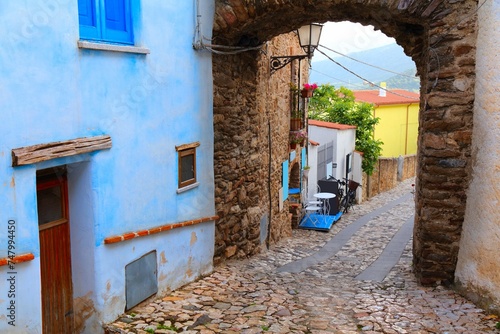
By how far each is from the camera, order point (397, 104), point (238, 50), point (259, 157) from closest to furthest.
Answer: point (238, 50) → point (259, 157) → point (397, 104)

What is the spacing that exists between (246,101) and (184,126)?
192 centimetres

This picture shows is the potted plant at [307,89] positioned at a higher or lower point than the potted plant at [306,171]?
higher

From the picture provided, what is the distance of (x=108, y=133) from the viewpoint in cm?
448

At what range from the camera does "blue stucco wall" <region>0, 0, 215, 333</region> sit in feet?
11.9

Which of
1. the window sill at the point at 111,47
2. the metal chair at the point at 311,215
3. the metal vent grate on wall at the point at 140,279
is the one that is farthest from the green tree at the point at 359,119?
the window sill at the point at 111,47

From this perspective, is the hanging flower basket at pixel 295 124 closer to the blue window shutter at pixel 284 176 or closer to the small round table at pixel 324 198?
the blue window shutter at pixel 284 176

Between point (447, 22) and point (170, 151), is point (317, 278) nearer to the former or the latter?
point (170, 151)

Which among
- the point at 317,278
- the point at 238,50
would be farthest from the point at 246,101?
the point at 317,278

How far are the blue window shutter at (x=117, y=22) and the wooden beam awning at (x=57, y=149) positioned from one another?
950 millimetres

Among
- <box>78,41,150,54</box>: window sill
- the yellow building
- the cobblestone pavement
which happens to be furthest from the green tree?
<box>78,41,150,54</box>: window sill

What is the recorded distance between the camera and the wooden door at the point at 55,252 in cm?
420

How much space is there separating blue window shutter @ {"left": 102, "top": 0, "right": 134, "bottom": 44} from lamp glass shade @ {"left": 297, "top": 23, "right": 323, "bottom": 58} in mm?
4276

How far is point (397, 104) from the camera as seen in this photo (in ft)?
96.5

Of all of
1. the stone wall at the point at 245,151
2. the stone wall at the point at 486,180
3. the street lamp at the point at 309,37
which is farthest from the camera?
the street lamp at the point at 309,37
